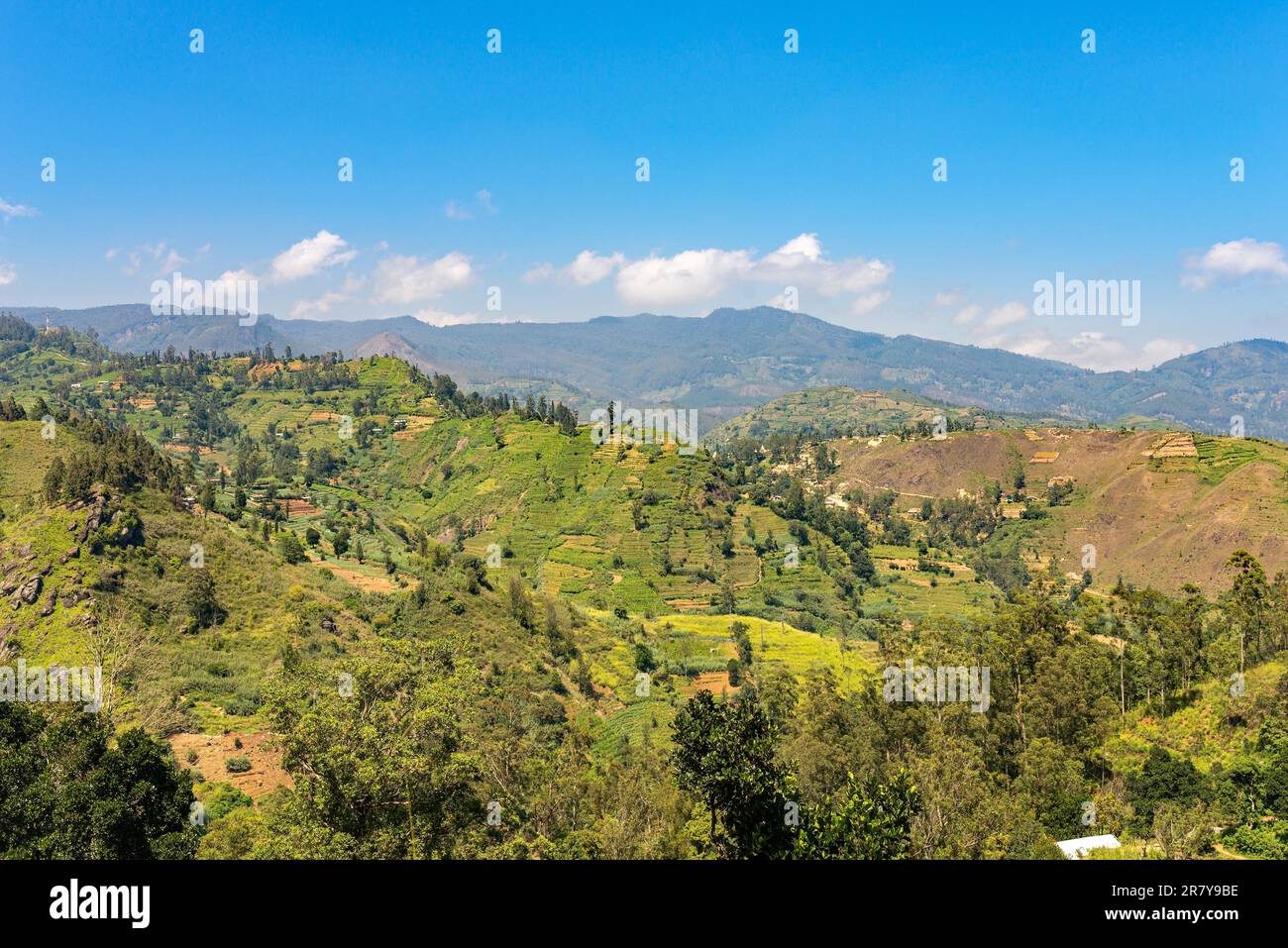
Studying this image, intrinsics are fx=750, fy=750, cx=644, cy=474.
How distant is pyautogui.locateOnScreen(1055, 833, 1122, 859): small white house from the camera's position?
29264 mm

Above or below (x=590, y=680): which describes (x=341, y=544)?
above

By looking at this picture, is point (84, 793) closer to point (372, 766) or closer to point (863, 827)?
point (372, 766)

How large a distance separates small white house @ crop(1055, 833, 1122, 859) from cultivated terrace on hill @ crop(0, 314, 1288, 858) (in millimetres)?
788

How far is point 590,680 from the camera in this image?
226 feet

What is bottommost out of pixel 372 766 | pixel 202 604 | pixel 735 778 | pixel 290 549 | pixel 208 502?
pixel 735 778

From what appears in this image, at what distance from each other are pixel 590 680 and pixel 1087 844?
44956mm

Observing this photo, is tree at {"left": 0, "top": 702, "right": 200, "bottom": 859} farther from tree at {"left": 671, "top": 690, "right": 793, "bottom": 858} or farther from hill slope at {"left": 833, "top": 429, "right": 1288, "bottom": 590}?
hill slope at {"left": 833, "top": 429, "right": 1288, "bottom": 590}

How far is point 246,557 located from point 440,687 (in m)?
44.9

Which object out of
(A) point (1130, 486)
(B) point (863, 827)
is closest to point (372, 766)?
(B) point (863, 827)

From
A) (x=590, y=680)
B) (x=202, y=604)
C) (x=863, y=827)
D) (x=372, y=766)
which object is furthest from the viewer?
(x=590, y=680)

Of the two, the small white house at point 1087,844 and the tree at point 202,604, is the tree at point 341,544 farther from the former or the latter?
the small white house at point 1087,844

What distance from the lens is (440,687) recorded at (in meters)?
24.0
